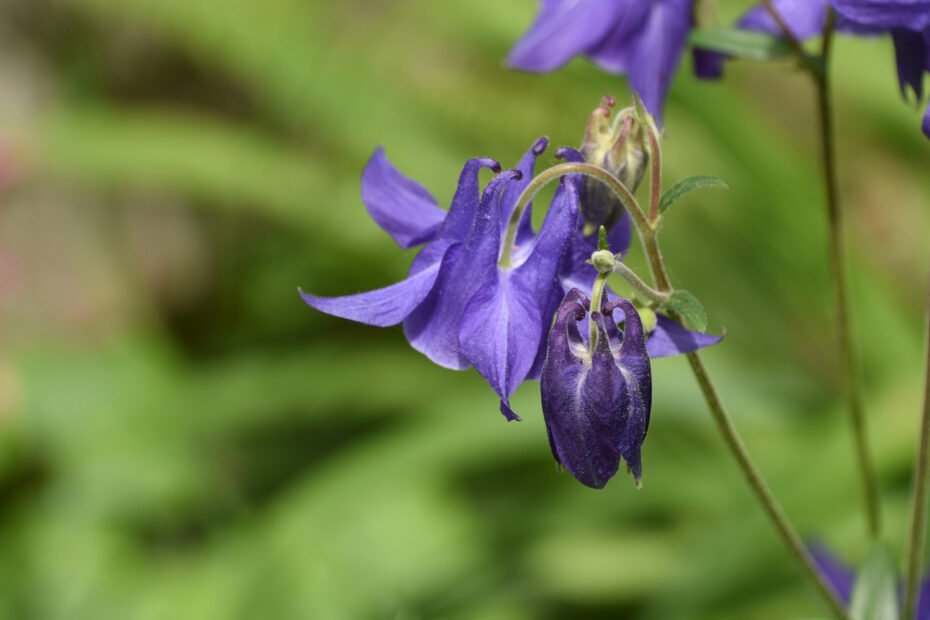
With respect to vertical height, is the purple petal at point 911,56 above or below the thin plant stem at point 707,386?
above

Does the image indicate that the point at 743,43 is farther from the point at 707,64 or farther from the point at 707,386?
the point at 707,386

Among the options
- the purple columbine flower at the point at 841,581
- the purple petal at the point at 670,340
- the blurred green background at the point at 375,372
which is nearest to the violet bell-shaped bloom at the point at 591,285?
the purple petal at the point at 670,340

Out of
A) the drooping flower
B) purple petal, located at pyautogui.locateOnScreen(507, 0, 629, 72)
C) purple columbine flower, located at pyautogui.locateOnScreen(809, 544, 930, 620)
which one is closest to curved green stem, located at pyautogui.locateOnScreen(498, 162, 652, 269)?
the drooping flower

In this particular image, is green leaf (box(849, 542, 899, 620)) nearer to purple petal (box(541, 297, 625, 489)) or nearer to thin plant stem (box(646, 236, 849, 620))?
thin plant stem (box(646, 236, 849, 620))

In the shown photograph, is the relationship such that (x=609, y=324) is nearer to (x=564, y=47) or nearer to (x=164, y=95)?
(x=564, y=47)

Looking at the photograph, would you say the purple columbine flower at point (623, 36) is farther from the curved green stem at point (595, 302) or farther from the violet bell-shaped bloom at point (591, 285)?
the curved green stem at point (595, 302)

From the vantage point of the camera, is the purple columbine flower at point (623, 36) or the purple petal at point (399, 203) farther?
the purple columbine flower at point (623, 36)

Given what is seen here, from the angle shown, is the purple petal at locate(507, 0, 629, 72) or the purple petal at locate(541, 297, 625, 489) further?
the purple petal at locate(507, 0, 629, 72)

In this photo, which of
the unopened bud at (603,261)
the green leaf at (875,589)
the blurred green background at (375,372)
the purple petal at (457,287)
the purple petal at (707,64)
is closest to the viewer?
the unopened bud at (603,261)

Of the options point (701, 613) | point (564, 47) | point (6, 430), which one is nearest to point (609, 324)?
point (564, 47)
